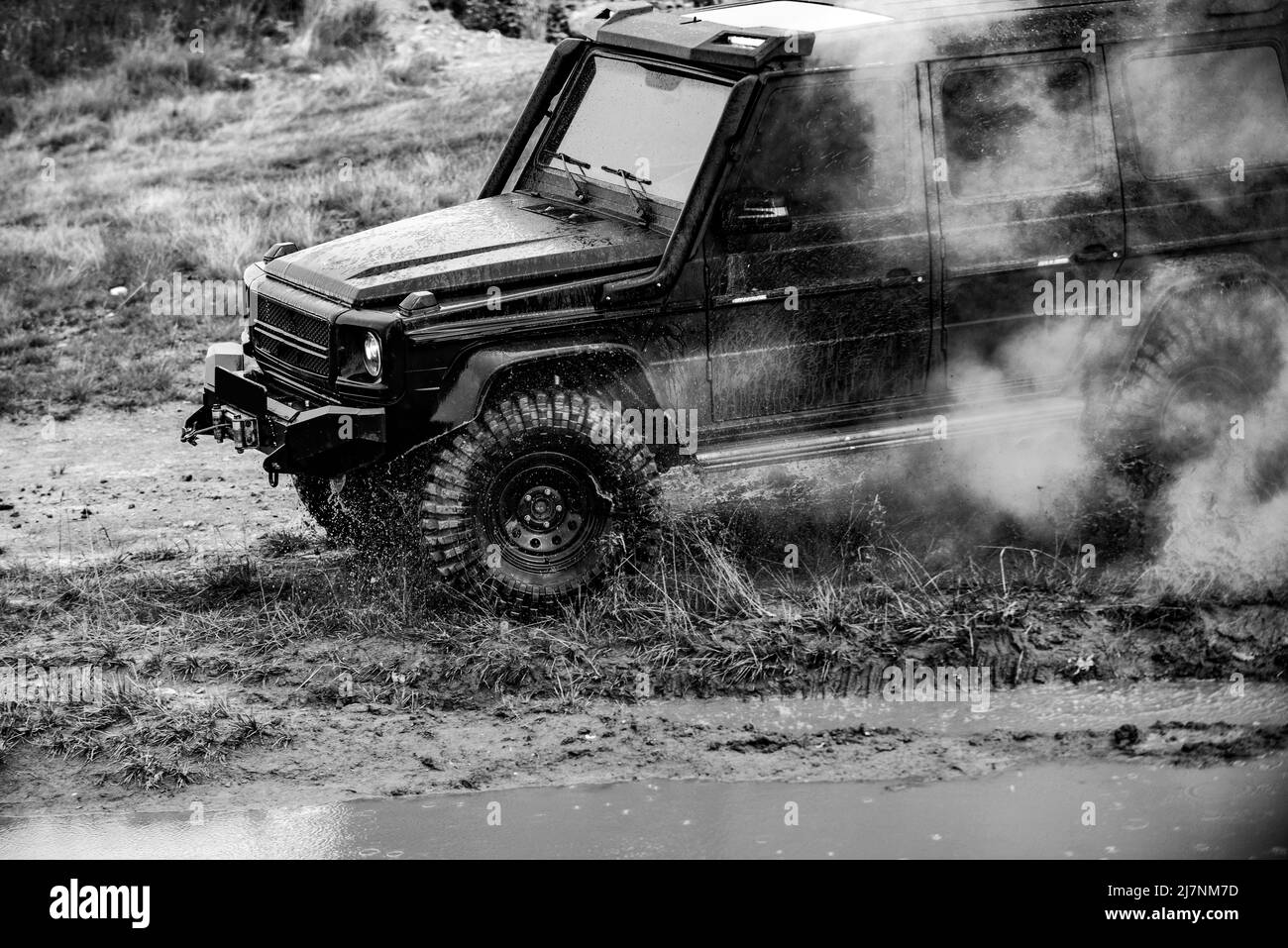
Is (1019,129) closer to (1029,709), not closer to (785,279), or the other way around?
(785,279)

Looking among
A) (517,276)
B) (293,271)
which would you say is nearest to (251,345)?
(293,271)

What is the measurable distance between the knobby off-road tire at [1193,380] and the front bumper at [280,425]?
3106 millimetres

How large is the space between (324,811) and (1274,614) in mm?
3684

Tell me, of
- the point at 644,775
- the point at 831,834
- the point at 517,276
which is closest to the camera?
the point at 831,834

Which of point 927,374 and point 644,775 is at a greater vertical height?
point 927,374

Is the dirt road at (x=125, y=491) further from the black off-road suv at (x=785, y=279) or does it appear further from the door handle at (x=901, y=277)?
the door handle at (x=901, y=277)

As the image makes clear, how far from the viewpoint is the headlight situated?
19.2 feet

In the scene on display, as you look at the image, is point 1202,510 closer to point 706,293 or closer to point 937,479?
point 937,479

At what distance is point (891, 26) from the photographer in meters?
6.25

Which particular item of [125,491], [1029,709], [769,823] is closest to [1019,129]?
[1029,709]

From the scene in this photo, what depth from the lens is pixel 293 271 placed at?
6406 millimetres

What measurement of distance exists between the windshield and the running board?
3.42 ft

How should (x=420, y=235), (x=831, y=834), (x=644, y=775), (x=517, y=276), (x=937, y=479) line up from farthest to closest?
(x=937, y=479) → (x=420, y=235) → (x=517, y=276) → (x=644, y=775) → (x=831, y=834)

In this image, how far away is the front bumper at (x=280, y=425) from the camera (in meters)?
5.82
